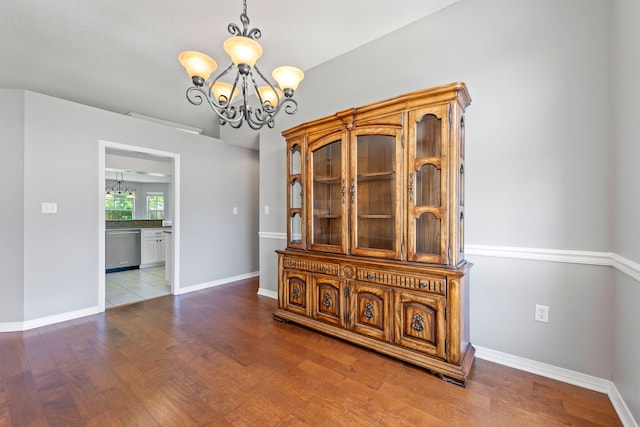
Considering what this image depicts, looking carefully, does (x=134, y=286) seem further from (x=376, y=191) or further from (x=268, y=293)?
(x=376, y=191)

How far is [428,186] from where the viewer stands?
6.72 ft

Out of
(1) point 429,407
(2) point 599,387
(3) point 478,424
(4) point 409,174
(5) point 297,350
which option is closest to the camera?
(3) point 478,424

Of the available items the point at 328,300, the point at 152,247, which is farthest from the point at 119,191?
the point at 328,300

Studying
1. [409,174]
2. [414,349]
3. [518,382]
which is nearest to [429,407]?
[414,349]

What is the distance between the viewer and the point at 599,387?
1.75m

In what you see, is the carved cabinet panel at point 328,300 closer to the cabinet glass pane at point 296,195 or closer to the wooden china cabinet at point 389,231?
the wooden china cabinet at point 389,231

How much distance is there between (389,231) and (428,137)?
781 millimetres

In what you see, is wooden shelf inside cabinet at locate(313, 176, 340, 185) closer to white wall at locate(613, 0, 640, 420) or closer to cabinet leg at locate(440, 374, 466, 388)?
cabinet leg at locate(440, 374, 466, 388)

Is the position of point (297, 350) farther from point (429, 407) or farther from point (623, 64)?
point (623, 64)

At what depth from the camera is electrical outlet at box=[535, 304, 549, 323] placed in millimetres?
1917

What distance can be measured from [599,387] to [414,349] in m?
1.13

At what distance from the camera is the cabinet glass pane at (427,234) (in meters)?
1.99

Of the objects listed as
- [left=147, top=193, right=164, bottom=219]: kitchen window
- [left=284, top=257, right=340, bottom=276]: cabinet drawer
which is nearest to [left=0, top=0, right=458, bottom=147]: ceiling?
[left=284, top=257, right=340, bottom=276]: cabinet drawer

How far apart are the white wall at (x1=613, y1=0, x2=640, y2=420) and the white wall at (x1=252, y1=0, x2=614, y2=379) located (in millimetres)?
95
